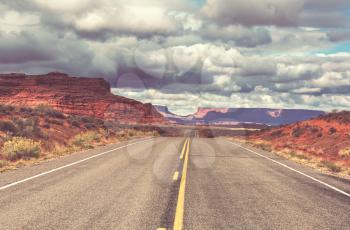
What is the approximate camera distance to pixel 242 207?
8516 millimetres

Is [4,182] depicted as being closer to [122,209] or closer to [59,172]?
[59,172]

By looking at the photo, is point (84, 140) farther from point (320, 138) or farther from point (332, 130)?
point (332, 130)

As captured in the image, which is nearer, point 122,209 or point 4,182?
point 122,209

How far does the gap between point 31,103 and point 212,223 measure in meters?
125

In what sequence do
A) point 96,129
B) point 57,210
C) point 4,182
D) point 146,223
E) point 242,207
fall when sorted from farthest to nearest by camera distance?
point 96,129
point 4,182
point 242,207
point 57,210
point 146,223

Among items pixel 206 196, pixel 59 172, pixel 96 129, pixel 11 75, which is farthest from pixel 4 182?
pixel 11 75

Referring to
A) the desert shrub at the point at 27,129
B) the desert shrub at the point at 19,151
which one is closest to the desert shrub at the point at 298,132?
the desert shrub at the point at 27,129

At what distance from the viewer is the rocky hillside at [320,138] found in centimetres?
3090

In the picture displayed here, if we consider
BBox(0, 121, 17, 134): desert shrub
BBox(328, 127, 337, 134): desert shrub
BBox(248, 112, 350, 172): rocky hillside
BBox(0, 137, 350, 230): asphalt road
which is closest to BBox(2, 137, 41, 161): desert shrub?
BBox(0, 137, 350, 230): asphalt road

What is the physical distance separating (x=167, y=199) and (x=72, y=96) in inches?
5119

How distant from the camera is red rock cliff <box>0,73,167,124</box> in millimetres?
127562

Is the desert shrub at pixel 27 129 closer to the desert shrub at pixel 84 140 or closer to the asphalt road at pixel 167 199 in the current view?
the desert shrub at pixel 84 140

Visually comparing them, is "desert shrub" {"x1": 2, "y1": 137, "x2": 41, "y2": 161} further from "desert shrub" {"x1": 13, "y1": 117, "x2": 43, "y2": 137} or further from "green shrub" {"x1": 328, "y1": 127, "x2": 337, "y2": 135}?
"green shrub" {"x1": 328, "y1": 127, "x2": 337, "y2": 135}

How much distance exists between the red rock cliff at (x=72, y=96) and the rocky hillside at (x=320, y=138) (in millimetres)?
85113
